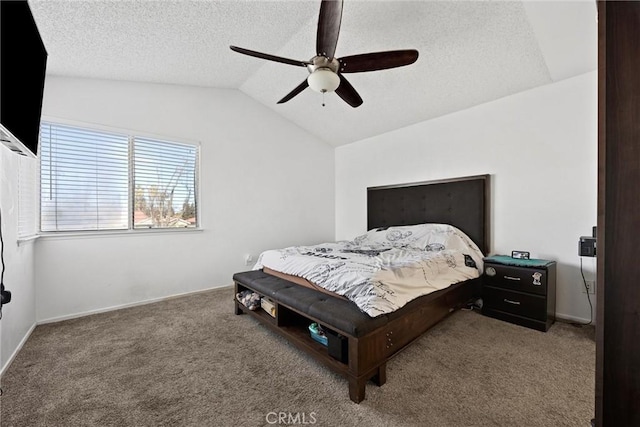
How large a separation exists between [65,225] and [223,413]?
2720 mm

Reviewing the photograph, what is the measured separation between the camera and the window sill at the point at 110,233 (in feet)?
8.99

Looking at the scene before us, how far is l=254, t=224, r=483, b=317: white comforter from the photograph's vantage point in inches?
73.9

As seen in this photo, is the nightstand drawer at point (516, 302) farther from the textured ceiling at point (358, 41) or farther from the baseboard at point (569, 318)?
the textured ceiling at point (358, 41)

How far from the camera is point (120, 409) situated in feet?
4.99

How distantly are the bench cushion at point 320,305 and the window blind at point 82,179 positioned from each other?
1.85 meters

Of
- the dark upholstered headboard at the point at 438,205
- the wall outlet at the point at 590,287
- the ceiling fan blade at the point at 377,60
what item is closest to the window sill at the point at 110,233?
the dark upholstered headboard at the point at 438,205

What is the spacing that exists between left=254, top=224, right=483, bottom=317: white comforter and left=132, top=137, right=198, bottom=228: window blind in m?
1.45

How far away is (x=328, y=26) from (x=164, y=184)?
283 cm

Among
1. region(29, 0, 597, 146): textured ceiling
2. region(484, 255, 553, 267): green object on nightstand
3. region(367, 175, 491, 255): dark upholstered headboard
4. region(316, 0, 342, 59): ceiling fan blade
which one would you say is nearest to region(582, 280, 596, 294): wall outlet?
region(484, 255, 553, 267): green object on nightstand

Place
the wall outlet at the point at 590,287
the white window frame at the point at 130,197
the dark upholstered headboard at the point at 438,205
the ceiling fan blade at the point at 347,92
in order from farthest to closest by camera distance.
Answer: the dark upholstered headboard at the point at 438,205, the white window frame at the point at 130,197, the wall outlet at the point at 590,287, the ceiling fan blade at the point at 347,92

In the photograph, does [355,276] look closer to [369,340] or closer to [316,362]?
[369,340]

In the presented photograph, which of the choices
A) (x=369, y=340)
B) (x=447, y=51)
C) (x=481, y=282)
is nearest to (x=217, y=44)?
(x=447, y=51)

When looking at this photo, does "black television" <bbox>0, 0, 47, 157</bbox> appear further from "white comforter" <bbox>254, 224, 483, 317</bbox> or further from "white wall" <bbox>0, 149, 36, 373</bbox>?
"white comforter" <bbox>254, 224, 483, 317</bbox>

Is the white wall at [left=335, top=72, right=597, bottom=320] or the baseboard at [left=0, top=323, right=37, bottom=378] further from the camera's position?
the white wall at [left=335, top=72, right=597, bottom=320]
